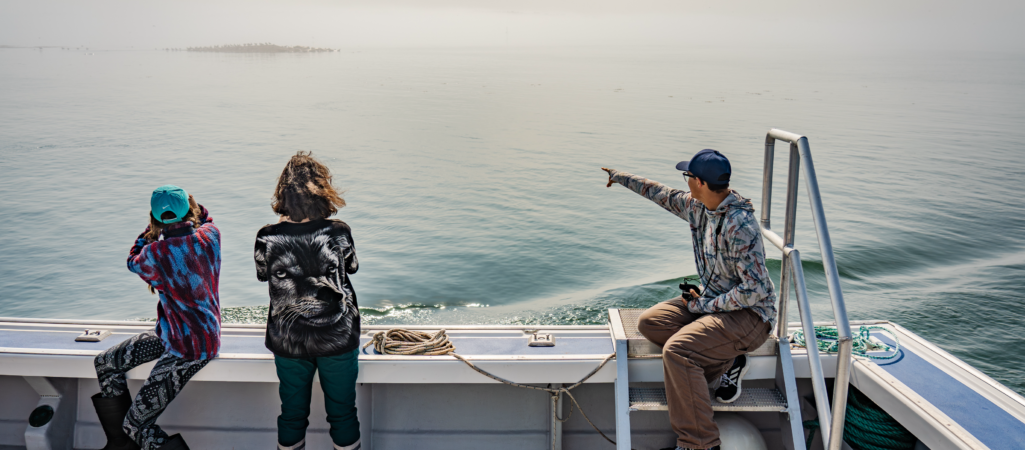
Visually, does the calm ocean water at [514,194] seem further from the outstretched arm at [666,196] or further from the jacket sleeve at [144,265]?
the jacket sleeve at [144,265]

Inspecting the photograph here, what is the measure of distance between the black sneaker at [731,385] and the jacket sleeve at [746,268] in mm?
268

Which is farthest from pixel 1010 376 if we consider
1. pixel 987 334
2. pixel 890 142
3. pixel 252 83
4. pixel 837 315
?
pixel 252 83

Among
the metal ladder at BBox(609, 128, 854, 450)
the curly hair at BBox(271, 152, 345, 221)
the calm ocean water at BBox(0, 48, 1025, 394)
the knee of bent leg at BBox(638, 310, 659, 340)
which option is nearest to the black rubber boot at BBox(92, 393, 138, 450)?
the curly hair at BBox(271, 152, 345, 221)

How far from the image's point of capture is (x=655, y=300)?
8469 millimetres

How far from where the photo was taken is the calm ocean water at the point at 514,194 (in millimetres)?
9070

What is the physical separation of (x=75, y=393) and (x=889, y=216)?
14.3m

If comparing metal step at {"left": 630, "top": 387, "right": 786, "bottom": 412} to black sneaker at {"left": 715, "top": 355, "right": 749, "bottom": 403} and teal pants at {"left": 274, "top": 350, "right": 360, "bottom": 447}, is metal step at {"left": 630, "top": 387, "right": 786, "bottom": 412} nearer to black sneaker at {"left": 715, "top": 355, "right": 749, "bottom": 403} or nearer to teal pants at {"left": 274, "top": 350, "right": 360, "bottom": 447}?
black sneaker at {"left": 715, "top": 355, "right": 749, "bottom": 403}

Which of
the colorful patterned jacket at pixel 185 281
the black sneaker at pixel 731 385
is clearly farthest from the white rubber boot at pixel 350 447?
the black sneaker at pixel 731 385

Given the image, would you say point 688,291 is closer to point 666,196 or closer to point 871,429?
point 666,196

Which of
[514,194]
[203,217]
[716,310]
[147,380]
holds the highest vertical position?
[203,217]

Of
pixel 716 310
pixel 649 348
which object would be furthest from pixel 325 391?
pixel 716 310

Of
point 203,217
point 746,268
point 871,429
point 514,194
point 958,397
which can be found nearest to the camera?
point 746,268

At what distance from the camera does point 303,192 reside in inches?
99.7

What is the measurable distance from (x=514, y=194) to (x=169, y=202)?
13253 mm
